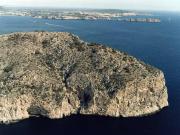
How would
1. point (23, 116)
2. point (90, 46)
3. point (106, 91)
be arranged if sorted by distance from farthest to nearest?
1. point (90, 46)
2. point (106, 91)
3. point (23, 116)

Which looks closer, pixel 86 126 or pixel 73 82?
pixel 86 126

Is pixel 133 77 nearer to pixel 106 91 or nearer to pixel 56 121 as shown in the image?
pixel 106 91

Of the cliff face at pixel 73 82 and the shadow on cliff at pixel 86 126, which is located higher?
the cliff face at pixel 73 82

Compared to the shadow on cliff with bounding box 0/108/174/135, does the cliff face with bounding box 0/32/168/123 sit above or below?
above

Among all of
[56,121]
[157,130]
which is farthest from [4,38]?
[157,130]

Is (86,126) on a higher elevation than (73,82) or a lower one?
lower

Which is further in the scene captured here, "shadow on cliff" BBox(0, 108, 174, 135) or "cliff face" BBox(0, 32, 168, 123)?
"cliff face" BBox(0, 32, 168, 123)

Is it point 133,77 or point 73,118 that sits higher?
point 133,77

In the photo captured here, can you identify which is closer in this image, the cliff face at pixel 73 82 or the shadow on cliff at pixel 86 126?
the shadow on cliff at pixel 86 126
